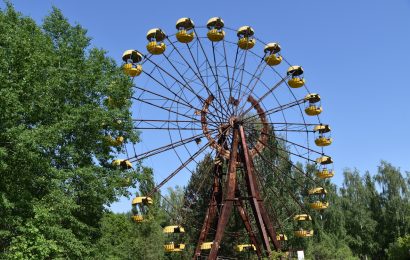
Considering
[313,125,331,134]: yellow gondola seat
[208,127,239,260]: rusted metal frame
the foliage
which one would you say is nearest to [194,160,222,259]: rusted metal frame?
[208,127,239,260]: rusted metal frame

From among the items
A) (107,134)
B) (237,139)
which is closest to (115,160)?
(107,134)

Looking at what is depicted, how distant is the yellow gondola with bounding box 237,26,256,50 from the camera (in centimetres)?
2225

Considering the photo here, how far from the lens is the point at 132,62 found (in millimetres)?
21969

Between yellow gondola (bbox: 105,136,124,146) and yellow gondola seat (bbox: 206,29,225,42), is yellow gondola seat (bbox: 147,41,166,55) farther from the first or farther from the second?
yellow gondola (bbox: 105,136,124,146)

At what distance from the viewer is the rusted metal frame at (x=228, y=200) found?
1734 centimetres

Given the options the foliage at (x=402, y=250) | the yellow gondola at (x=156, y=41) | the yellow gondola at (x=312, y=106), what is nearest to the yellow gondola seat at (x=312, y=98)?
the yellow gondola at (x=312, y=106)

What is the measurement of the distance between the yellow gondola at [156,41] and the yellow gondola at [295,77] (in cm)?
664

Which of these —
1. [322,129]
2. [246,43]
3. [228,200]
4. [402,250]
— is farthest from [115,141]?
[402,250]

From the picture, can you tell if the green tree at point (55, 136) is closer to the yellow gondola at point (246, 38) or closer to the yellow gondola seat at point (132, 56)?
the yellow gondola seat at point (132, 56)

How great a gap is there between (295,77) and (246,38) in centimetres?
333

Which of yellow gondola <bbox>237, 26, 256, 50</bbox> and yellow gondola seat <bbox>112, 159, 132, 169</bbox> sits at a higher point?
yellow gondola <bbox>237, 26, 256, 50</bbox>

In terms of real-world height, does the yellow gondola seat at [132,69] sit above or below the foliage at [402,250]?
above

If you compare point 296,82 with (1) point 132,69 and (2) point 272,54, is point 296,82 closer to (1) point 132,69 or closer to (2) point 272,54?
(2) point 272,54

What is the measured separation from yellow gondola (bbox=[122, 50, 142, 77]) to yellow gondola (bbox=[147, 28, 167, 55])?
694mm
